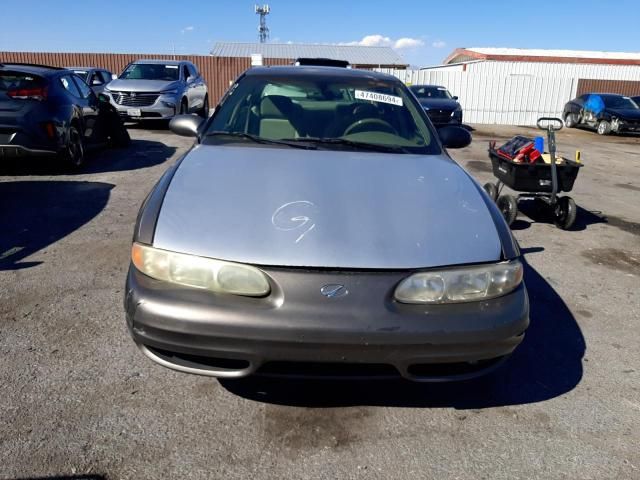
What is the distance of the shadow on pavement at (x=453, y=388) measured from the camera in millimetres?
2436

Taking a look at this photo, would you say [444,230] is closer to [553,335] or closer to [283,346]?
[283,346]

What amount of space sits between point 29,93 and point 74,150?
0.98m

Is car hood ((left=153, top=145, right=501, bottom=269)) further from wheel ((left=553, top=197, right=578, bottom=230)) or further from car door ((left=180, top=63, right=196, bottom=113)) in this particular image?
car door ((left=180, top=63, right=196, bottom=113))

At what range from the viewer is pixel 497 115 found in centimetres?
2188

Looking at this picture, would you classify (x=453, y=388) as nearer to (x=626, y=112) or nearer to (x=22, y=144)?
(x=22, y=144)

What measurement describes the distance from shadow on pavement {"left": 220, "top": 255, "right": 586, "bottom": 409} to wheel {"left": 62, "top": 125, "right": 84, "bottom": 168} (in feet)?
18.8

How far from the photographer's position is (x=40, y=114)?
6.49m

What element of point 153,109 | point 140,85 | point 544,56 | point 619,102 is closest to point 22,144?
point 153,109

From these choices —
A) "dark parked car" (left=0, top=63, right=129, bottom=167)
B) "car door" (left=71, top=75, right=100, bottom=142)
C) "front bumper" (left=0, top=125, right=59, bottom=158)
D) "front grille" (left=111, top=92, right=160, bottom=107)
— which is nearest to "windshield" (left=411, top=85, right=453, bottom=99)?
"front grille" (left=111, top=92, right=160, bottom=107)

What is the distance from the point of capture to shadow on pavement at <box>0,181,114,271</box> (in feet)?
14.3

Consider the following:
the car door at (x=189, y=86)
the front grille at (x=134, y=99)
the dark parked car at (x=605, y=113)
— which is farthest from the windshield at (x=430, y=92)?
the front grille at (x=134, y=99)

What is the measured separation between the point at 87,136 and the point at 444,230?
285 inches

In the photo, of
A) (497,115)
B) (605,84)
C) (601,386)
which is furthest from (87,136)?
(605,84)

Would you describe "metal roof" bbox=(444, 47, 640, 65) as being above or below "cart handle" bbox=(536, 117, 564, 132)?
above
